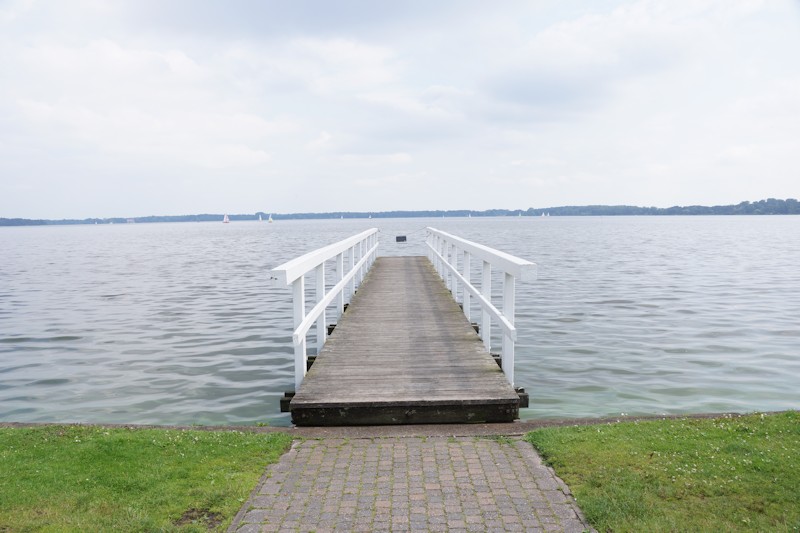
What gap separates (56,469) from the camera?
4.64m

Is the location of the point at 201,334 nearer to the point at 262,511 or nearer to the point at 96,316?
the point at 96,316

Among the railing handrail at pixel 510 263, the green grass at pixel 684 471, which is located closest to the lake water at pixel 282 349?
the railing handrail at pixel 510 263

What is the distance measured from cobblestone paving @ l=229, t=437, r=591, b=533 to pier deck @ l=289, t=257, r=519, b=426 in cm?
62

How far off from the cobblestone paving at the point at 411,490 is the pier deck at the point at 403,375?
0.62 metres

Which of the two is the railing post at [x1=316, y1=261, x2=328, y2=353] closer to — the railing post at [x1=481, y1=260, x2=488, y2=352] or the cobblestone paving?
the railing post at [x1=481, y1=260, x2=488, y2=352]

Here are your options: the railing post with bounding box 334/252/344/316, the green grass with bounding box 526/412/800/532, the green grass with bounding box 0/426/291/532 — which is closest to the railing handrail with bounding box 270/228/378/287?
the green grass with bounding box 0/426/291/532

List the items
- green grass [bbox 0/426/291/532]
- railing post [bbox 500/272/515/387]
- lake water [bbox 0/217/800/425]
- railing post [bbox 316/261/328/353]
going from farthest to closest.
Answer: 1. lake water [bbox 0/217/800/425]
2. railing post [bbox 316/261/328/353]
3. railing post [bbox 500/272/515/387]
4. green grass [bbox 0/426/291/532]

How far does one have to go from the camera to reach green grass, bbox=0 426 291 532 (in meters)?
3.79

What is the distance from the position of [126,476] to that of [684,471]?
13.4ft

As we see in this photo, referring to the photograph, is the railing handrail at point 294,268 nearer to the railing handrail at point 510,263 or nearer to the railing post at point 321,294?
the railing post at point 321,294

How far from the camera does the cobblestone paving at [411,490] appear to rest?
12.0 ft

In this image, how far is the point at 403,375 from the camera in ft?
22.0

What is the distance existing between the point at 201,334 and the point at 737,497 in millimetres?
11439

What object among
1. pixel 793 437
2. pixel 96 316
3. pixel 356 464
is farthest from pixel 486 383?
pixel 96 316
